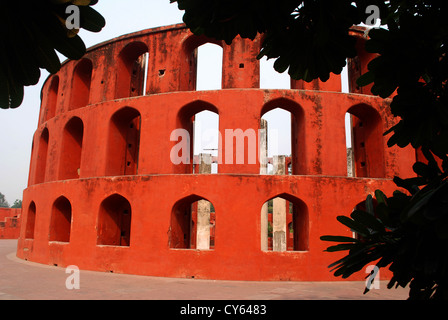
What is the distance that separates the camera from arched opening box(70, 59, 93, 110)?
1229 centimetres

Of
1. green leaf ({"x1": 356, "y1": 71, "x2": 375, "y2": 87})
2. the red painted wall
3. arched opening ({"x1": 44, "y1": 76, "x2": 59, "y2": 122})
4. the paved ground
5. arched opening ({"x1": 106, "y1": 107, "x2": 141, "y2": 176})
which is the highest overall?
arched opening ({"x1": 44, "y1": 76, "x2": 59, "y2": 122})

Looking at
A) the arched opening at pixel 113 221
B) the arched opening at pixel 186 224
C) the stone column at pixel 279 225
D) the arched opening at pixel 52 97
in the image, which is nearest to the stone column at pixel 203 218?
the arched opening at pixel 186 224

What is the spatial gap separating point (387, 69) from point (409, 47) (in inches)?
4.3

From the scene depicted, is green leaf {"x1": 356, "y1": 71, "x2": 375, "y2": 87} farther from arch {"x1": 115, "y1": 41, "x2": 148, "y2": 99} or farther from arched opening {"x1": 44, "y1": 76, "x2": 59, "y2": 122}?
arched opening {"x1": 44, "y1": 76, "x2": 59, "y2": 122}

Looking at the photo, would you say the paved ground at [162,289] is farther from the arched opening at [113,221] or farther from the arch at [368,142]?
the arch at [368,142]

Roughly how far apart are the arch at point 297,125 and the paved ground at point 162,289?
10.8 ft

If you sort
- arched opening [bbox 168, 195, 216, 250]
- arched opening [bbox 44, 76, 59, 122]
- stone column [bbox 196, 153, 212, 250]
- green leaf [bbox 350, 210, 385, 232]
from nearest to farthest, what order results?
green leaf [bbox 350, 210, 385, 232], arched opening [bbox 168, 195, 216, 250], arched opening [bbox 44, 76, 59, 122], stone column [bbox 196, 153, 212, 250]

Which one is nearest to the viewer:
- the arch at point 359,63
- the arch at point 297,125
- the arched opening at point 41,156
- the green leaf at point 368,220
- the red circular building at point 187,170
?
the green leaf at point 368,220

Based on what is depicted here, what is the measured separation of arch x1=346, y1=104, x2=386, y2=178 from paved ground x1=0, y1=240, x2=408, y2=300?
3680 mm

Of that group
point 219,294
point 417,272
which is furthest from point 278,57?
point 219,294

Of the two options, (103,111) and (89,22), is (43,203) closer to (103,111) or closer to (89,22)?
(103,111)

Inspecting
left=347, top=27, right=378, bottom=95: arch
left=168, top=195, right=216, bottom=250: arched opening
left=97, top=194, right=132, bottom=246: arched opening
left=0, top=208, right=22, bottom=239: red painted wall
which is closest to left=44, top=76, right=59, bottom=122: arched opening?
left=97, top=194, right=132, bottom=246: arched opening

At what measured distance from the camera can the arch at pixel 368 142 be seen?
983cm

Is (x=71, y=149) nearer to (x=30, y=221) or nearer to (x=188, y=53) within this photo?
(x=30, y=221)
